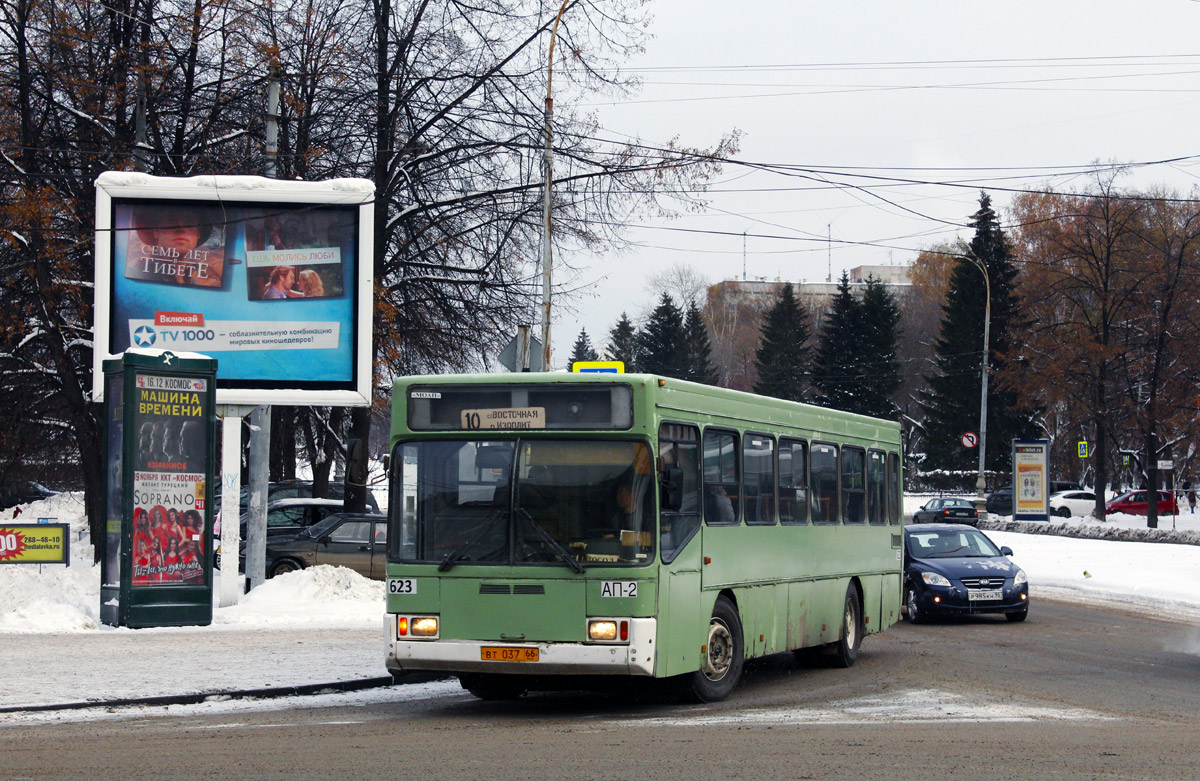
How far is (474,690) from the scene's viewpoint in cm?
1135

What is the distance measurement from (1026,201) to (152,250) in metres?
65.7

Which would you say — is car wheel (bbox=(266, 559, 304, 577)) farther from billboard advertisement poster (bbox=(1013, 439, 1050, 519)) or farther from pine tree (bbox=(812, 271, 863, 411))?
pine tree (bbox=(812, 271, 863, 411))

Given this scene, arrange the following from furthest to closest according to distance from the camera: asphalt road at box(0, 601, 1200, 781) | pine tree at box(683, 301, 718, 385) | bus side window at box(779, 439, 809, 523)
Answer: pine tree at box(683, 301, 718, 385)
bus side window at box(779, 439, 809, 523)
asphalt road at box(0, 601, 1200, 781)

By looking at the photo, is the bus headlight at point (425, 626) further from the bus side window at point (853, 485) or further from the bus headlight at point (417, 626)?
the bus side window at point (853, 485)

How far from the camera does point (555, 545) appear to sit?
9953 millimetres

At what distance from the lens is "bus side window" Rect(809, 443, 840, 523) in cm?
1350

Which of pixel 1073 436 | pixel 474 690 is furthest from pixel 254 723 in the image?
pixel 1073 436

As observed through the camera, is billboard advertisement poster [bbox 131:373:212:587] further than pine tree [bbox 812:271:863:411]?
No

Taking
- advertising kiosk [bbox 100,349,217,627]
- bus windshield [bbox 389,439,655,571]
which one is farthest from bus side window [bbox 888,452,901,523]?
advertising kiosk [bbox 100,349,217,627]

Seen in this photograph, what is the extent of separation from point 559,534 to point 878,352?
74.0m

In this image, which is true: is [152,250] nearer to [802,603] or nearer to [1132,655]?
[802,603]

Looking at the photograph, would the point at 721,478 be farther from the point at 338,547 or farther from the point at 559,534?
the point at 338,547

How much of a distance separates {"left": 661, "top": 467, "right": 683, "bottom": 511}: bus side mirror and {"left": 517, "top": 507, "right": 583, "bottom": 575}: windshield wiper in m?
0.78

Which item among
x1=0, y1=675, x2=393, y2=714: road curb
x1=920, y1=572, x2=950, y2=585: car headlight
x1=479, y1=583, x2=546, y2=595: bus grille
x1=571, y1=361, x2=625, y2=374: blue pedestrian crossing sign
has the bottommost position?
x1=0, y1=675, x2=393, y2=714: road curb
